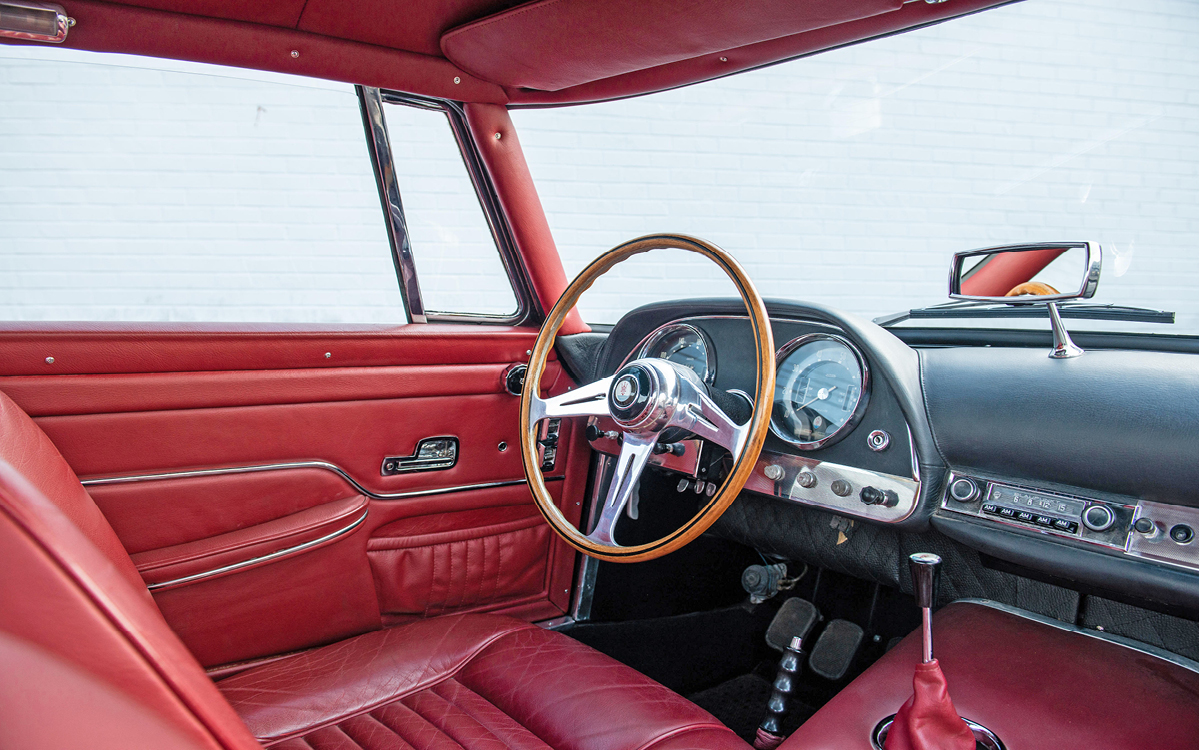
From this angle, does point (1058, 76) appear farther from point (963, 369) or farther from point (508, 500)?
point (508, 500)

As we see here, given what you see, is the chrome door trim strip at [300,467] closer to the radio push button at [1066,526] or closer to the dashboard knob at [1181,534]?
the radio push button at [1066,526]

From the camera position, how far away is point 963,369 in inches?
54.1

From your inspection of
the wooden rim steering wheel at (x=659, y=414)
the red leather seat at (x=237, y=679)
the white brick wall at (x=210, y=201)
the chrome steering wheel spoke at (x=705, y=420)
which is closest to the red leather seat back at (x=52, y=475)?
Answer: the red leather seat at (x=237, y=679)

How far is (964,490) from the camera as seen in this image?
50.7 inches

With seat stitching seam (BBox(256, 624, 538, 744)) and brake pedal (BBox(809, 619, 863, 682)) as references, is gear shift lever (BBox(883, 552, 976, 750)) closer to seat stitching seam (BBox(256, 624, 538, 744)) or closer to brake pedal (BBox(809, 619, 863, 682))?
seat stitching seam (BBox(256, 624, 538, 744))

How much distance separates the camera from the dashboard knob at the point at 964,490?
50.3 inches

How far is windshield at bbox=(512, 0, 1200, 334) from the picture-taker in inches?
56.6

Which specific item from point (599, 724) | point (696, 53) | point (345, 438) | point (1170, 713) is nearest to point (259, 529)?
point (345, 438)

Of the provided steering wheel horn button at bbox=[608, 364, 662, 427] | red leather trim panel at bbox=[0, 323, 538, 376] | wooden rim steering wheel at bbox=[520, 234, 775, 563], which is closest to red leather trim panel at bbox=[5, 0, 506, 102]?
red leather trim panel at bbox=[0, 323, 538, 376]

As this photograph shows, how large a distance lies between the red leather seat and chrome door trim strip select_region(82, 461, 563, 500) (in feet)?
1.11

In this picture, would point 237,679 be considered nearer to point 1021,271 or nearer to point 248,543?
point 248,543

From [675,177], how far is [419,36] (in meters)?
0.83

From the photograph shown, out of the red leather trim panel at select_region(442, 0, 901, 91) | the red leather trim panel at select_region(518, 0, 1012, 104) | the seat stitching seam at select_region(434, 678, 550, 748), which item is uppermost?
the red leather trim panel at select_region(442, 0, 901, 91)

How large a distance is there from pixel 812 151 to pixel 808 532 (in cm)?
98
